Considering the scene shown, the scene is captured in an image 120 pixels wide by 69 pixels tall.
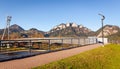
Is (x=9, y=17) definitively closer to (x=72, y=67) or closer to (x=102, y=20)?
(x=102, y=20)

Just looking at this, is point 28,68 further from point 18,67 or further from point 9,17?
point 9,17

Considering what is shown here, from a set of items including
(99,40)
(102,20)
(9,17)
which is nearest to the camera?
(102,20)

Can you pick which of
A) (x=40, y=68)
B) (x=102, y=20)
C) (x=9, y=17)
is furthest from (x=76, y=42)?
(x=9, y=17)

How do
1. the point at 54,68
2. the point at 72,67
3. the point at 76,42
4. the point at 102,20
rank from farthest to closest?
the point at 102,20 → the point at 76,42 → the point at 72,67 → the point at 54,68

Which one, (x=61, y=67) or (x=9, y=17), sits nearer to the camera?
(x=61, y=67)

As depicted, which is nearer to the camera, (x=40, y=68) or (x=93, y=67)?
(x=40, y=68)

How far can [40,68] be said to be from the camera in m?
11.4

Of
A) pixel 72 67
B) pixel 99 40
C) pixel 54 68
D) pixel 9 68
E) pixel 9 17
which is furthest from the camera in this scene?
pixel 9 17

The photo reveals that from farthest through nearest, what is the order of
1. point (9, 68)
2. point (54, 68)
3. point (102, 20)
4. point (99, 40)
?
1. point (99, 40)
2. point (102, 20)
3. point (54, 68)
4. point (9, 68)

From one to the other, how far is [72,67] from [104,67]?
88.8 inches

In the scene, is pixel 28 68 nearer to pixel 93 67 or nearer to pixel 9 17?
pixel 93 67

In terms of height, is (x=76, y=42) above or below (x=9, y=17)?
below

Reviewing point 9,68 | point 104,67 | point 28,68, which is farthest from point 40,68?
point 104,67

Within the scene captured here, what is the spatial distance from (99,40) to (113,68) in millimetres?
44516
